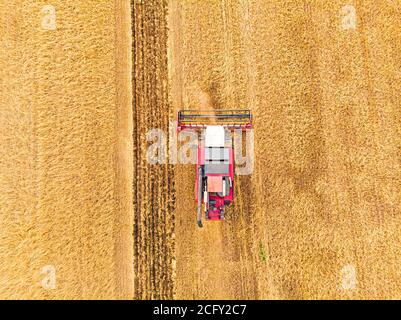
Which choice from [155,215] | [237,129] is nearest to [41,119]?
[155,215]

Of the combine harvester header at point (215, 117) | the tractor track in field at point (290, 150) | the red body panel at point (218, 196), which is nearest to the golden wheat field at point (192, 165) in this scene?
the tractor track in field at point (290, 150)

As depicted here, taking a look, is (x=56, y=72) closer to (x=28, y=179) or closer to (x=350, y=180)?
(x=28, y=179)

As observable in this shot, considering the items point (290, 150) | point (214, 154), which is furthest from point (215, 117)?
point (290, 150)

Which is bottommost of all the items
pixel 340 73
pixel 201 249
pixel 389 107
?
pixel 201 249

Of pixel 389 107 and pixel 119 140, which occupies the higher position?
pixel 389 107

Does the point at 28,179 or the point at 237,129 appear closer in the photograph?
the point at 28,179

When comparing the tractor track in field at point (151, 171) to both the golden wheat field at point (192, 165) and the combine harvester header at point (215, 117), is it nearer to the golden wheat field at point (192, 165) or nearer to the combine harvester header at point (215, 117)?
the golden wheat field at point (192, 165)
